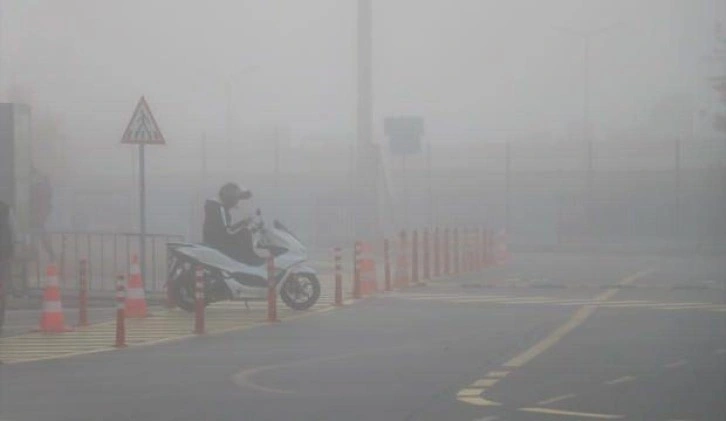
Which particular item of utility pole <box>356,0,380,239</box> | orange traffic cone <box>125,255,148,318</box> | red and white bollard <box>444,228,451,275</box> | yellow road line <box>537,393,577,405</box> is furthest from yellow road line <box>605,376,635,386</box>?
utility pole <box>356,0,380,239</box>

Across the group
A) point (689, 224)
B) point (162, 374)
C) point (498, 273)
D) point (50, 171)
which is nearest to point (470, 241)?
point (498, 273)

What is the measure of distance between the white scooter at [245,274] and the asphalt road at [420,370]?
86 centimetres

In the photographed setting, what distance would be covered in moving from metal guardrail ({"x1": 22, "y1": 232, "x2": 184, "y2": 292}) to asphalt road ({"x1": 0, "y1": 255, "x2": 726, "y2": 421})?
539 centimetres

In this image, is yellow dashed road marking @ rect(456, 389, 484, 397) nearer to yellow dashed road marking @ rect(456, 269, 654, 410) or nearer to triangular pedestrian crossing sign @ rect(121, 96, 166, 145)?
yellow dashed road marking @ rect(456, 269, 654, 410)

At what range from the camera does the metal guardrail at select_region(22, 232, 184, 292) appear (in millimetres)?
27344

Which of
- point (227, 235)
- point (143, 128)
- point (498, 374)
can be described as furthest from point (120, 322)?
point (143, 128)

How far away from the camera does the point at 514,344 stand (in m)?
17.9

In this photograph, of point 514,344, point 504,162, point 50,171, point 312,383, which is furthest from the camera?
point 504,162

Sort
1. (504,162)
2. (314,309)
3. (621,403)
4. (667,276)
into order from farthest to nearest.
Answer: (504,162) → (667,276) → (314,309) → (621,403)

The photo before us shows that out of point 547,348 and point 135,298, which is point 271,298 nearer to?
point 135,298

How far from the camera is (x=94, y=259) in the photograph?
32.1 m

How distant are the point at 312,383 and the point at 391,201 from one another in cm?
3305

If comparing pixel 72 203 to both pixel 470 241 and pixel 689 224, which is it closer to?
pixel 470 241

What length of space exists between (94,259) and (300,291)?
32.2 ft
